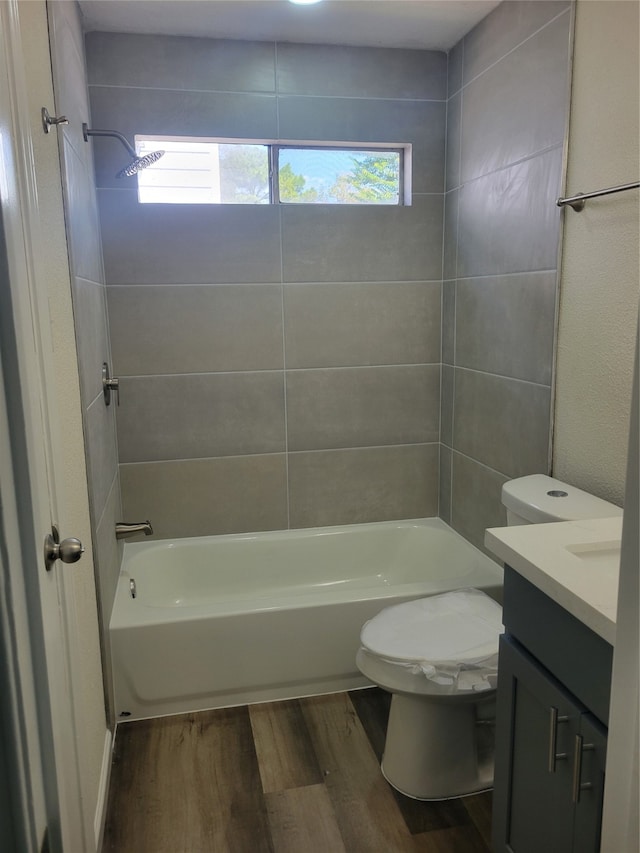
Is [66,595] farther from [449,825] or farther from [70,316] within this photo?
[449,825]

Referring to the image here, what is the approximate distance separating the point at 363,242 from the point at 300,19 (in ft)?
2.80

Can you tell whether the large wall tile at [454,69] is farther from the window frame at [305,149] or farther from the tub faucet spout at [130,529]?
the tub faucet spout at [130,529]

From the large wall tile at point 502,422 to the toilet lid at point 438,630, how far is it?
51cm

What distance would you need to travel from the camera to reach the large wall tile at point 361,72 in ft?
8.46

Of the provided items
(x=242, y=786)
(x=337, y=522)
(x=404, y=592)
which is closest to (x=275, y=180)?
(x=337, y=522)

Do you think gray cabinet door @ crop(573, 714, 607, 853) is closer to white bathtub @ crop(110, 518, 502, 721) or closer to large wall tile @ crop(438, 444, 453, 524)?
white bathtub @ crop(110, 518, 502, 721)

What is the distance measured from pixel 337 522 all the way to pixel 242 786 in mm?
1282

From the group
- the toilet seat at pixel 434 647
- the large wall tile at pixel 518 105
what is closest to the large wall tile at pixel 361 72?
the large wall tile at pixel 518 105

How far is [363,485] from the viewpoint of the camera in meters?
2.96

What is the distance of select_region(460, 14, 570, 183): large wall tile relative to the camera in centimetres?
195

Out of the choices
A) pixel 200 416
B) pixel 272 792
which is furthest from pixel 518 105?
pixel 272 792

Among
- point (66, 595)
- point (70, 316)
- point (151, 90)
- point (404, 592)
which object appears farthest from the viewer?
point (151, 90)

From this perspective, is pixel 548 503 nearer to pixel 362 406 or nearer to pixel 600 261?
pixel 600 261

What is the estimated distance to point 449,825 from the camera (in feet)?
5.71
